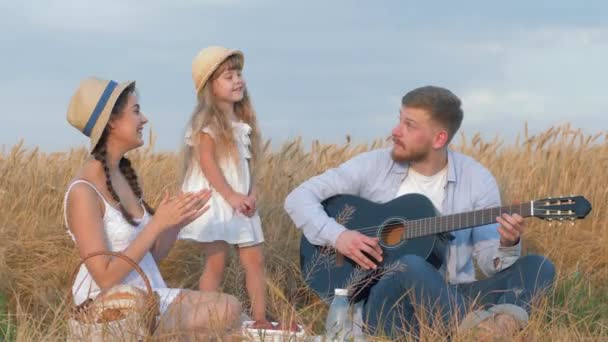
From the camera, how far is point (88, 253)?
12.9 ft

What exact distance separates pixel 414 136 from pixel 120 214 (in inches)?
64.1

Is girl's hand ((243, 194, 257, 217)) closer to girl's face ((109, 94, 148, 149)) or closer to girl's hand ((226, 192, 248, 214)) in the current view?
girl's hand ((226, 192, 248, 214))

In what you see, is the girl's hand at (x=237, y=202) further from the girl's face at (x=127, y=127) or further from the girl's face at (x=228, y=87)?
the girl's face at (x=127, y=127)

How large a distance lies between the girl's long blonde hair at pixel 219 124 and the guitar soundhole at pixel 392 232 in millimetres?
1144

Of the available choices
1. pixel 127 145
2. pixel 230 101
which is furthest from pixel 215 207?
pixel 127 145

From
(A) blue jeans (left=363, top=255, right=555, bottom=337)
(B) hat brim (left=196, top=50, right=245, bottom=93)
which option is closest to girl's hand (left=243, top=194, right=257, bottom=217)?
(B) hat brim (left=196, top=50, right=245, bottom=93)

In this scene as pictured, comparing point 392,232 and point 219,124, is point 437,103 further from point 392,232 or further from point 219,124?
point 219,124

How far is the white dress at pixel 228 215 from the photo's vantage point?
5.70 m

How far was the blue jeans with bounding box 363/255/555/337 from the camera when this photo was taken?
14.5ft

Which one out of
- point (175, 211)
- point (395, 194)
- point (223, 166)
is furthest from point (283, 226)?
point (175, 211)

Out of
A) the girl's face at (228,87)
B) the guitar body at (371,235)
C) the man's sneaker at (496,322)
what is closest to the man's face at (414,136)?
the guitar body at (371,235)

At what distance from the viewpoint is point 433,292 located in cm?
443

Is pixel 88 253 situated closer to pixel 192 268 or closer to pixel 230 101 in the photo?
pixel 230 101

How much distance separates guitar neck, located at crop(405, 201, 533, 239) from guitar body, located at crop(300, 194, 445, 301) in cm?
7
